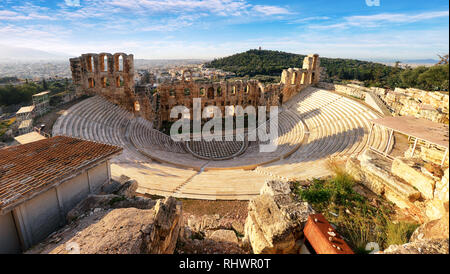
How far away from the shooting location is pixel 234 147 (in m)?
22.2

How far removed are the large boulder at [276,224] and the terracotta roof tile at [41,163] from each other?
5.60 metres

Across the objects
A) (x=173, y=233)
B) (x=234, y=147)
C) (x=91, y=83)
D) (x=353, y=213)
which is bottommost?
(x=234, y=147)

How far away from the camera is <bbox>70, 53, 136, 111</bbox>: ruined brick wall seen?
23719mm

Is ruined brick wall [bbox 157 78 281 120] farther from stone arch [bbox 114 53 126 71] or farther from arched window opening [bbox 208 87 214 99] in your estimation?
stone arch [bbox 114 53 126 71]

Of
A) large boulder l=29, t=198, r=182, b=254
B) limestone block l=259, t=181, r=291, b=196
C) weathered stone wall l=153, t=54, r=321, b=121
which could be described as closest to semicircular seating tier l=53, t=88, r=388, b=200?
weathered stone wall l=153, t=54, r=321, b=121

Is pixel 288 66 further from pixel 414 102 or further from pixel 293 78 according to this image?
pixel 414 102

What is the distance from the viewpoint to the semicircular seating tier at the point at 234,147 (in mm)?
Answer: 11852

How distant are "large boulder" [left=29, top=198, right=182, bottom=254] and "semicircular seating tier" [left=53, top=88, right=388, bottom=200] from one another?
4.80 meters

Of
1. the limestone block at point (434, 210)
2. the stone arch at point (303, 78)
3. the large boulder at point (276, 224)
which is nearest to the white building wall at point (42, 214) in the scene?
the large boulder at point (276, 224)

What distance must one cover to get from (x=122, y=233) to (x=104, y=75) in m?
24.2

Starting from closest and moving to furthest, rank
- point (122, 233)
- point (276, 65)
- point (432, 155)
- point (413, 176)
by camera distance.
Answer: point (122, 233)
point (413, 176)
point (432, 155)
point (276, 65)

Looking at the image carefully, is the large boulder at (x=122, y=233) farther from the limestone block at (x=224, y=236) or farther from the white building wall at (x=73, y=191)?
the limestone block at (x=224, y=236)

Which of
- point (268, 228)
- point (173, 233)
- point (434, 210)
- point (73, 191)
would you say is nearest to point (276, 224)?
point (268, 228)

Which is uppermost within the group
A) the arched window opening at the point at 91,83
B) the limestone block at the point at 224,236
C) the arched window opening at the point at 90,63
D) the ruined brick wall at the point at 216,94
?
the arched window opening at the point at 90,63
